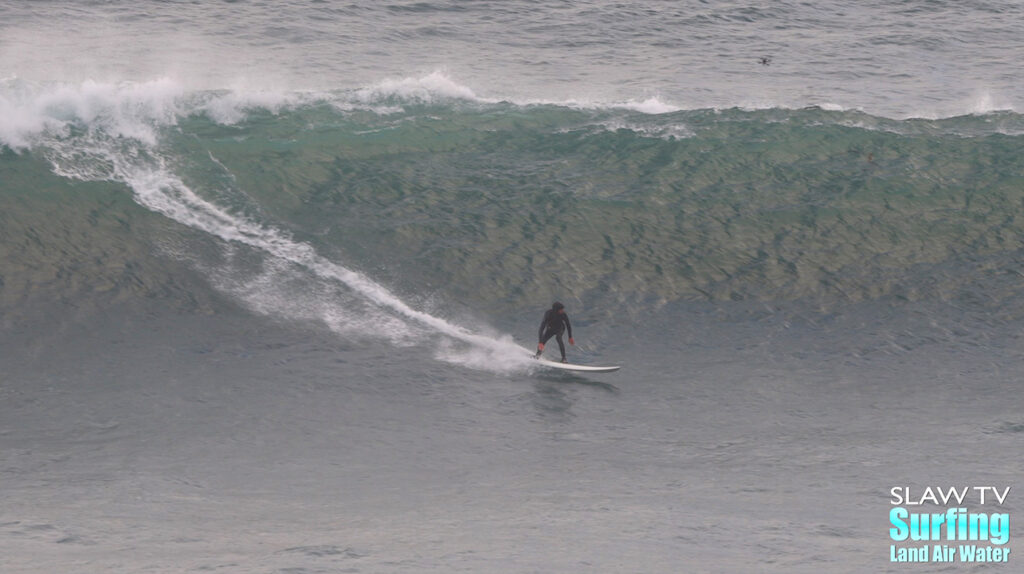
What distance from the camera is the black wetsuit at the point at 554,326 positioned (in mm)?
18938

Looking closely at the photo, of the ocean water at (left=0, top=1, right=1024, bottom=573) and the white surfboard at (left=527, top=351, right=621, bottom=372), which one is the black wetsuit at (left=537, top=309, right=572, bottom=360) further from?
the ocean water at (left=0, top=1, right=1024, bottom=573)

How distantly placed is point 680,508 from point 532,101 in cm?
1786

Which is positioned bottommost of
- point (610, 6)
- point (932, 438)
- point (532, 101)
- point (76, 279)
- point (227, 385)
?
point (932, 438)

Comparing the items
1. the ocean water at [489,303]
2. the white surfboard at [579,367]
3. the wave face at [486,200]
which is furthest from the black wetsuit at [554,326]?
the wave face at [486,200]

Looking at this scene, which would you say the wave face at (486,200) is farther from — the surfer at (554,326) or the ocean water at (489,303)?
the surfer at (554,326)

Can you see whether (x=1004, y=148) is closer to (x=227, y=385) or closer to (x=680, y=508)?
(x=680, y=508)

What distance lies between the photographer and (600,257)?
22531mm

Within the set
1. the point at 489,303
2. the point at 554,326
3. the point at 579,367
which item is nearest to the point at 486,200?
the point at 489,303

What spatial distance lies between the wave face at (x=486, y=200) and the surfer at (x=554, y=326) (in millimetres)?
2094

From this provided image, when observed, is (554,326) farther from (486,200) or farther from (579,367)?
(486,200)

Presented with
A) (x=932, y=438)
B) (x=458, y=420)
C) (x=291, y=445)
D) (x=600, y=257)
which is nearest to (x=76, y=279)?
(x=291, y=445)

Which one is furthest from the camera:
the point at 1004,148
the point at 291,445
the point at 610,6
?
the point at 610,6

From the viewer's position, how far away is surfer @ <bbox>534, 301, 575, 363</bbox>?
62.0 ft

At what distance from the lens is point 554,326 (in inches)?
749
